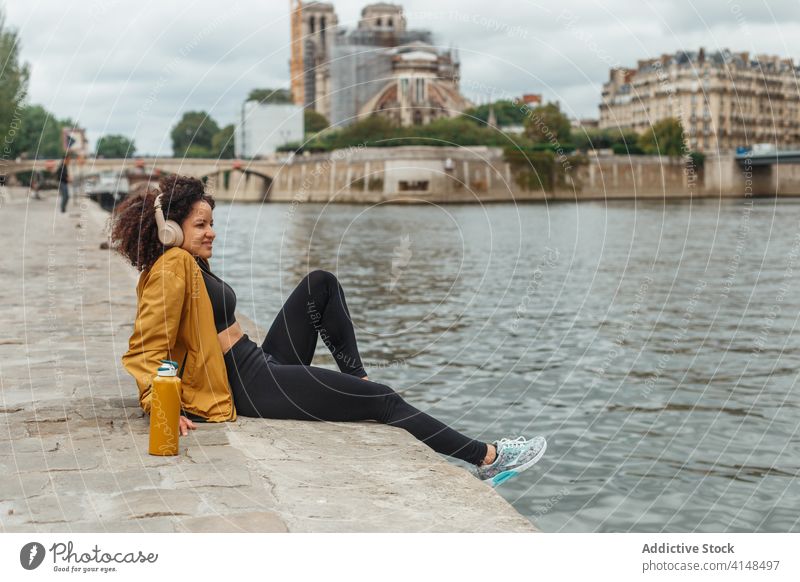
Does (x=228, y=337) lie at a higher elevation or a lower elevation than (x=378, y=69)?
lower

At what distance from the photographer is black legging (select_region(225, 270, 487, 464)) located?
3879 millimetres

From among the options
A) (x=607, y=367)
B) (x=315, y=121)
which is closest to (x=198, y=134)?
(x=315, y=121)

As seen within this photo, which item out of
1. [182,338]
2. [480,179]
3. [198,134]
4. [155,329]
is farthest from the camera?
[198,134]

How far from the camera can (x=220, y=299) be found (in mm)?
3795

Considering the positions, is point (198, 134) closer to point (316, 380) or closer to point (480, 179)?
point (480, 179)

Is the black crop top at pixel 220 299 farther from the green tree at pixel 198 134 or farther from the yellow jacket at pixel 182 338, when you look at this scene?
the green tree at pixel 198 134

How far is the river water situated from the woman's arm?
1.23 metres

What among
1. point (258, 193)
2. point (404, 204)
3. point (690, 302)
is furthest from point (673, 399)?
point (258, 193)

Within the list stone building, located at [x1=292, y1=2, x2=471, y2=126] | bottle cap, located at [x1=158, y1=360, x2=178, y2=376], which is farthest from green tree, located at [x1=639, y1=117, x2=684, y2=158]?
bottle cap, located at [x1=158, y1=360, x2=178, y2=376]

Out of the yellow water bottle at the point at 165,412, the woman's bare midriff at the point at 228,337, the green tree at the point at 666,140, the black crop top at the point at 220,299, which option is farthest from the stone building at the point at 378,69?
the green tree at the point at 666,140

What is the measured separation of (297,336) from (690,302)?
27.3ft

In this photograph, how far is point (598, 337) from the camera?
29.7 ft

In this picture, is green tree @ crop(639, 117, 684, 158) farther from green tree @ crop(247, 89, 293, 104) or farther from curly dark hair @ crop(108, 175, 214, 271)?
curly dark hair @ crop(108, 175, 214, 271)

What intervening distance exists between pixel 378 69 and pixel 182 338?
52573 millimetres
